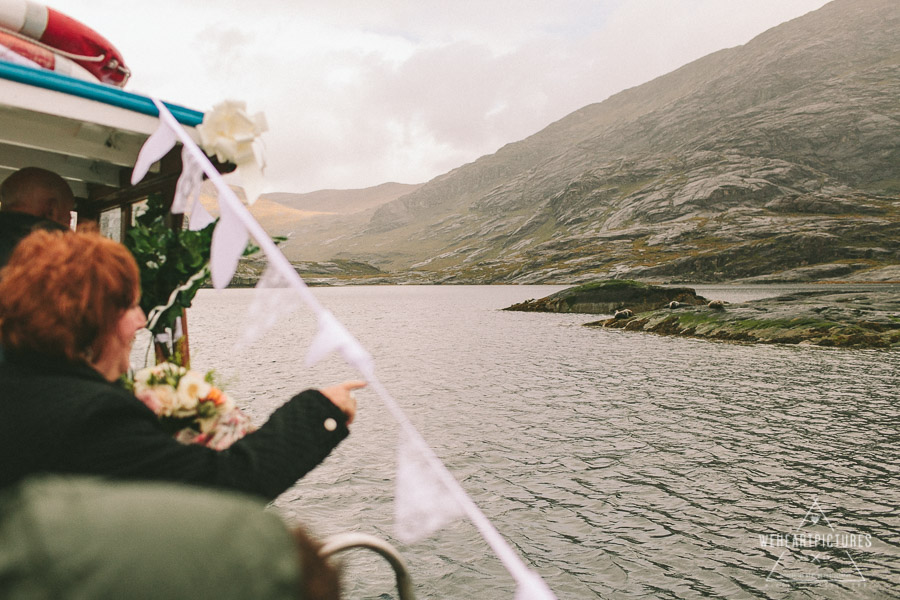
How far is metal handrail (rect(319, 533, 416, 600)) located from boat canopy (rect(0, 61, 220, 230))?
330 centimetres

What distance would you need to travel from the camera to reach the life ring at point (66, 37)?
4.86m

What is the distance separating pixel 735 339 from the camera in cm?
3484

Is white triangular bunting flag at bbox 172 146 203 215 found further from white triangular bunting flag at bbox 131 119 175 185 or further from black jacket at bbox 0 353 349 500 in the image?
black jacket at bbox 0 353 349 500

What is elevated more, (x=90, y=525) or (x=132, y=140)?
(x=132, y=140)

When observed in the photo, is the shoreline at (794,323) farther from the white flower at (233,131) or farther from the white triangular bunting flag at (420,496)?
the white flower at (233,131)

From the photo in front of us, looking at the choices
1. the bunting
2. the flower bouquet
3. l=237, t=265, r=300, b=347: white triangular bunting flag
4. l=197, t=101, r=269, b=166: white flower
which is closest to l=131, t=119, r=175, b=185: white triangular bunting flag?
l=197, t=101, r=269, b=166: white flower

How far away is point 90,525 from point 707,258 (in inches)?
5696

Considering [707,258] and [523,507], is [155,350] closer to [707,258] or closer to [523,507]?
[523,507]

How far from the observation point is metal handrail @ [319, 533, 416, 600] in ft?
8.63

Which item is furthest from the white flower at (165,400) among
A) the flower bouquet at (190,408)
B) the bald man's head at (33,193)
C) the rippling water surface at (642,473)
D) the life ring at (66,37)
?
the life ring at (66,37)

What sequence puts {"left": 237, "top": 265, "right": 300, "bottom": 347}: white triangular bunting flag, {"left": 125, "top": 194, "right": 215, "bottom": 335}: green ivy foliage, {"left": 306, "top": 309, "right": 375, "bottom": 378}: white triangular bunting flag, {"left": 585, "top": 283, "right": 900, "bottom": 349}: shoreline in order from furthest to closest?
{"left": 585, "top": 283, "right": 900, "bottom": 349}: shoreline → {"left": 125, "top": 194, "right": 215, "bottom": 335}: green ivy foliage → {"left": 237, "top": 265, "right": 300, "bottom": 347}: white triangular bunting flag → {"left": 306, "top": 309, "right": 375, "bottom": 378}: white triangular bunting flag

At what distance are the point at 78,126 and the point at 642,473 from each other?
12921mm

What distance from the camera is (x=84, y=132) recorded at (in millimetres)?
5500

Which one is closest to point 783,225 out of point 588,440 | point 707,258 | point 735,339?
point 707,258
